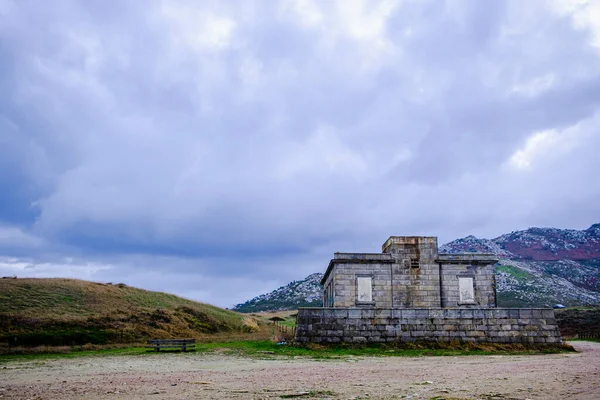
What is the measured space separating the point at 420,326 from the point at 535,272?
125572 millimetres

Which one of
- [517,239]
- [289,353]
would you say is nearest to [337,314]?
[289,353]

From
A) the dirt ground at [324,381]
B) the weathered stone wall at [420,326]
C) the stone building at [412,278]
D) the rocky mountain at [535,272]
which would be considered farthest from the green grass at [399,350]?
the rocky mountain at [535,272]

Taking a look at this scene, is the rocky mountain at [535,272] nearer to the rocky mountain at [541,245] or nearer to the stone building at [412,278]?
the rocky mountain at [541,245]

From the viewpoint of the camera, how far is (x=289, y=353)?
71.7 ft

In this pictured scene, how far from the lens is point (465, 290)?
3116 centimetres

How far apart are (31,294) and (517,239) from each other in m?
179

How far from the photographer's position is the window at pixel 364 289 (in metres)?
30.8

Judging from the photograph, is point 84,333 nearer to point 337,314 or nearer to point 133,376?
point 337,314

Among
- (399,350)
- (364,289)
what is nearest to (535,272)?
(364,289)

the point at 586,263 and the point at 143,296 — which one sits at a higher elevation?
the point at 586,263

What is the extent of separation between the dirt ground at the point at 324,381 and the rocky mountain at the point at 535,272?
62505mm

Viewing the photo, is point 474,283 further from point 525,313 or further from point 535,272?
point 535,272

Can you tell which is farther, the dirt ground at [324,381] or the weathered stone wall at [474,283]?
the weathered stone wall at [474,283]

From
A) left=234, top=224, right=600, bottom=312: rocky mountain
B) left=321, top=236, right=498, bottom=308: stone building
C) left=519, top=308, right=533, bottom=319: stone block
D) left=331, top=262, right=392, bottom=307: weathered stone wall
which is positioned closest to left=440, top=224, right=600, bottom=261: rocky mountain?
left=234, top=224, right=600, bottom=312: rocky mountain
